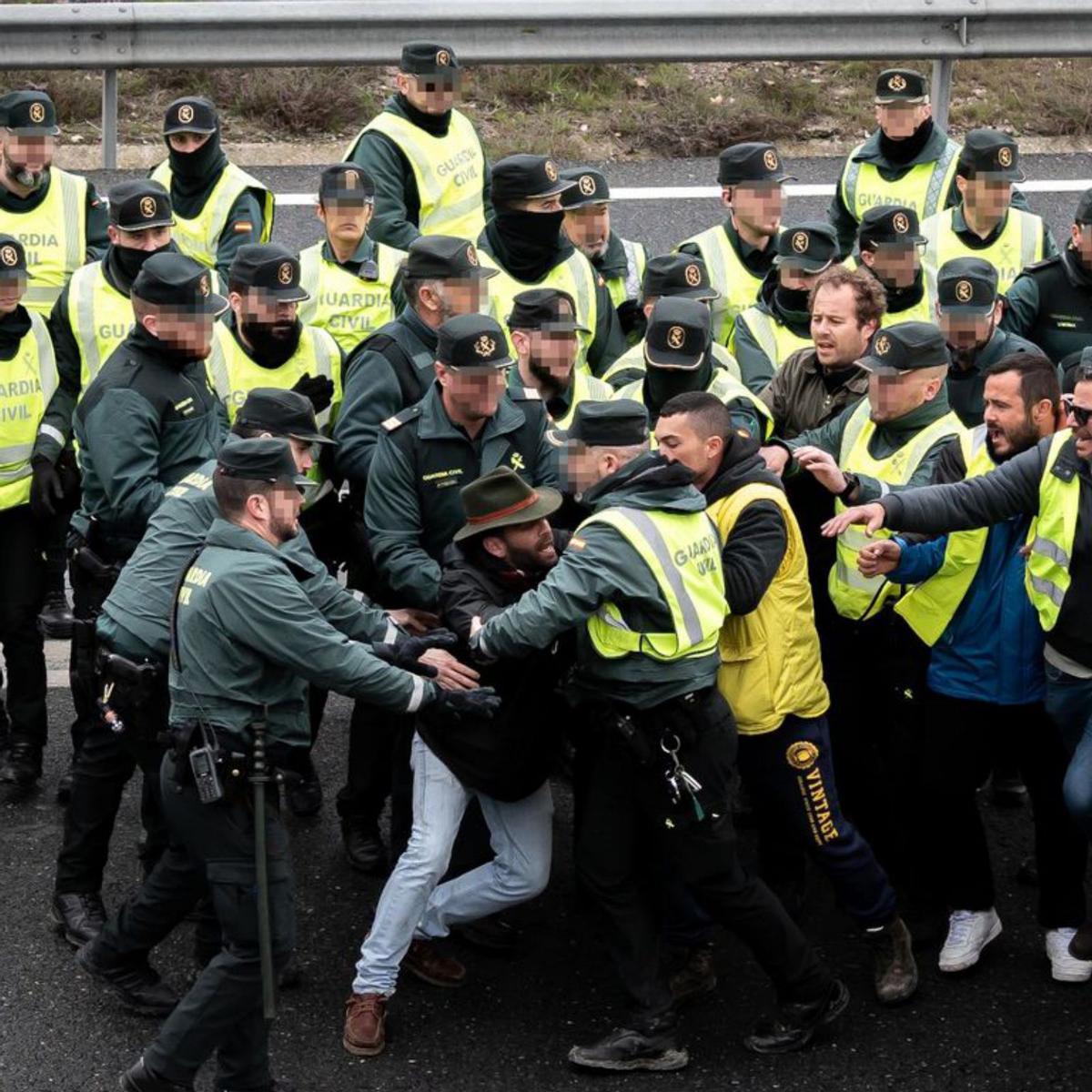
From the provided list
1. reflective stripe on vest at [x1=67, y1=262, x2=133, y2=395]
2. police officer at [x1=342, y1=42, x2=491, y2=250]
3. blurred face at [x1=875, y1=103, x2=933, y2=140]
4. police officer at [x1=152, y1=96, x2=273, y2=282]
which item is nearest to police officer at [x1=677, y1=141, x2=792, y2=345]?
blurred face at [x1=875, y1=103, x2=933, y2=140]

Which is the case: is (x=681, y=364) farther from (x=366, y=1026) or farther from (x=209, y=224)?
(x=209, y=224)

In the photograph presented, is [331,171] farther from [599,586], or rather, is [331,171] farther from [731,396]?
[599,586]

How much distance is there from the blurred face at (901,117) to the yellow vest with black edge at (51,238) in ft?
11.6

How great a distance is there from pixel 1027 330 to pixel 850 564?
1.80m

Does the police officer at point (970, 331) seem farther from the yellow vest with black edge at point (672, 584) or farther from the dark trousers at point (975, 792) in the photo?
the yellow vest with black edge at point (672, 584)

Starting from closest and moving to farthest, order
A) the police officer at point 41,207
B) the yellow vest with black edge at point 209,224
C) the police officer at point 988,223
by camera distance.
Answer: the police officer at point 988,223, the police officer at point 41,207, the yellow vest with black edge at point 209,224

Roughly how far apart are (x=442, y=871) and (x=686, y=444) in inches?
60.1

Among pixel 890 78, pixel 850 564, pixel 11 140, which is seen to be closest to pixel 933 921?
pixel 850 564

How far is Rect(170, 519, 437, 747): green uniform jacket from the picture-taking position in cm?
592

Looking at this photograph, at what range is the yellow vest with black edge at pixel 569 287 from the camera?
8125mm

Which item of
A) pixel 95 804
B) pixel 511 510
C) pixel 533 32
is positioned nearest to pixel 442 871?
pixel 511 510

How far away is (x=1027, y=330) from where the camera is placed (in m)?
8.24

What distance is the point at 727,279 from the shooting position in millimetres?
8672

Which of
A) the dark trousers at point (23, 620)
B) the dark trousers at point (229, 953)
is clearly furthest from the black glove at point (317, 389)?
the dark trousers at point (229, 953)
